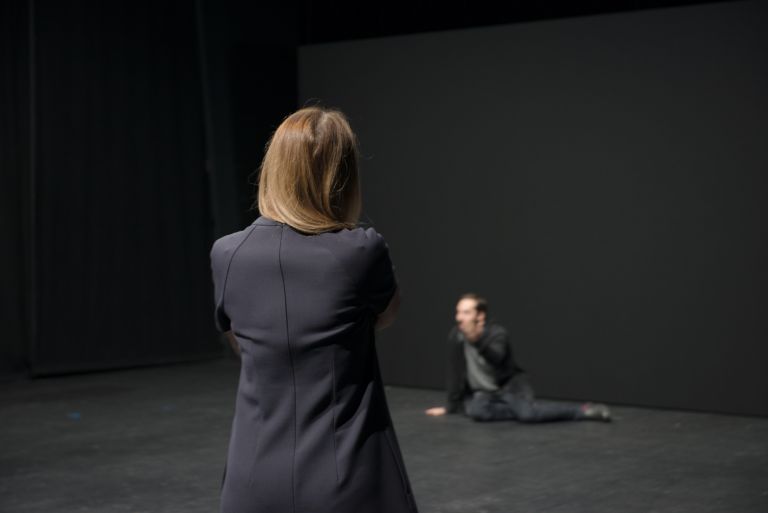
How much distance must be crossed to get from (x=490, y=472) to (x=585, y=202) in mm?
2658

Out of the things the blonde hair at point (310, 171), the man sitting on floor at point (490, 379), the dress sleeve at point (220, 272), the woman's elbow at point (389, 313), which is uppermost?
the blonde hair at point (310, 171)

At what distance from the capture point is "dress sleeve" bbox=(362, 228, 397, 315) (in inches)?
65.3

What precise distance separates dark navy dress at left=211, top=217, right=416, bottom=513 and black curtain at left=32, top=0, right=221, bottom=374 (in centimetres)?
717

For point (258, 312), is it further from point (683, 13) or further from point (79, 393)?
point (79, 393)

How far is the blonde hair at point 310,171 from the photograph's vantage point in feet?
5.39

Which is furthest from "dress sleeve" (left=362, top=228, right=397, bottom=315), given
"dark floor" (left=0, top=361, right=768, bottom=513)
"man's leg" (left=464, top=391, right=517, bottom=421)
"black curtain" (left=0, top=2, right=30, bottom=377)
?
"black curtain" (left=0, top=2, right=30, bottom=377)

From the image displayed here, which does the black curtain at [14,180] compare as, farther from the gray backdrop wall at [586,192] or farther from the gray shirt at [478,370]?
the gray shirt at [478,370]

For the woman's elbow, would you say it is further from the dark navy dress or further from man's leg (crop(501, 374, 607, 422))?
man's leg (crop(501, 374, 607, 422))

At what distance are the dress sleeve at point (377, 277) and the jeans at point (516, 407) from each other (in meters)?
4.87

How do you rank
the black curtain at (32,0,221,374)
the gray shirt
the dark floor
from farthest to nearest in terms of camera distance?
the black curtain at (32,0,221,374)
the gray shirt
the dark floor

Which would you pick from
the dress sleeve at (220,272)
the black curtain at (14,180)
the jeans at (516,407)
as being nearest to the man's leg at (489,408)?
the jeans at (516,407)

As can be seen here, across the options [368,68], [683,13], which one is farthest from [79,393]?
[683,13]

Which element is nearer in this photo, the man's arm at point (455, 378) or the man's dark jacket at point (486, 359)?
the man's dark jacket at point (486, 359)

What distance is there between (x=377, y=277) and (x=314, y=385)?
18 centimetres
